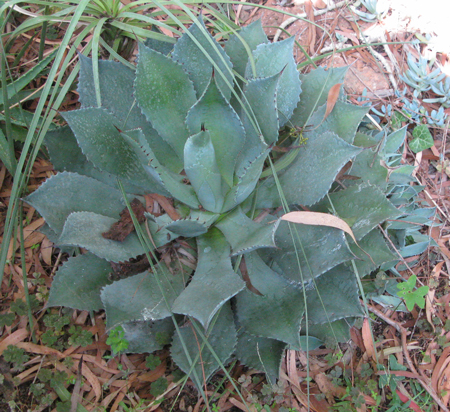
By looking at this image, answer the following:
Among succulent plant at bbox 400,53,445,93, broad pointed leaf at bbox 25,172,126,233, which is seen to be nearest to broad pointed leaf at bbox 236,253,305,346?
broad pointed leaf at bbox 25,172,126,233

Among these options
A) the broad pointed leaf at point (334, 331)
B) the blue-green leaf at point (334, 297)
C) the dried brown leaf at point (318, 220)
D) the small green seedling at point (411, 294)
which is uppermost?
the dried brown leaf at point (318, 220)

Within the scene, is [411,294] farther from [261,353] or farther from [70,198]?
[70,198]

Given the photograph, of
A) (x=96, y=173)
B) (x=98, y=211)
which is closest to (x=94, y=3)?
(x=96, y=173)

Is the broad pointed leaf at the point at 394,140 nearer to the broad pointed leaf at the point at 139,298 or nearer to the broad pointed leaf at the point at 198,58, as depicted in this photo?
the broad pointed leaf at the point at 198,58

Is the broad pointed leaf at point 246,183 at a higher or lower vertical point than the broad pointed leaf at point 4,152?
lower

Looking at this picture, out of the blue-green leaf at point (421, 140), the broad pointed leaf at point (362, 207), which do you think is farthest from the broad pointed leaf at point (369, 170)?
the blue-green leaf at point (421, 140)

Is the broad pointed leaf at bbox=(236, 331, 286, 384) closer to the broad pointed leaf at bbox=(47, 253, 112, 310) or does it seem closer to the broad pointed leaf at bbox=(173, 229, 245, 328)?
the broad pointed leaf at bbox=(173, 229, 245, 328)

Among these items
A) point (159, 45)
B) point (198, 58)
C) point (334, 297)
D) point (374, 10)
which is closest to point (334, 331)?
point (334, 297)
